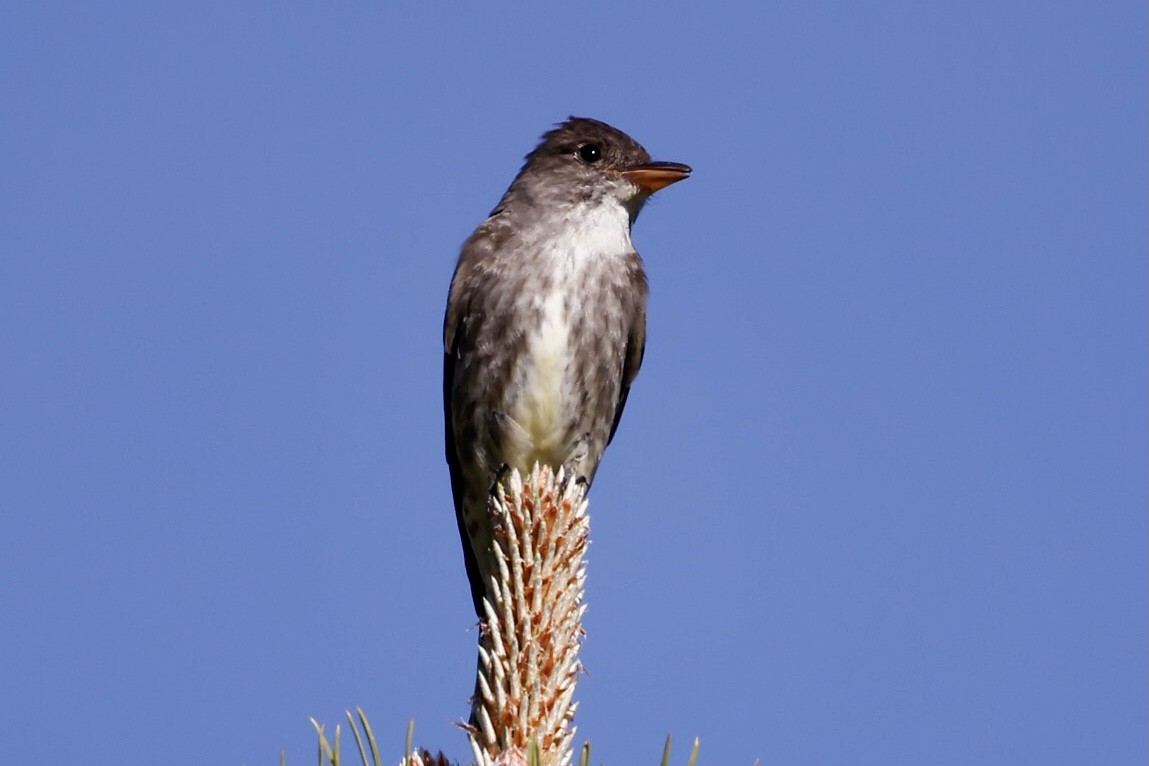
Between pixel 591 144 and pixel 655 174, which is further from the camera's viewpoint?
pixel 591 144

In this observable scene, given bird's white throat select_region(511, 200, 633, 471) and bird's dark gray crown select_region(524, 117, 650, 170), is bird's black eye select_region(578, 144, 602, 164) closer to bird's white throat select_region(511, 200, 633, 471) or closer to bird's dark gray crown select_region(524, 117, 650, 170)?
bird's dark gray crown select_region(524, 117, 650, 170)

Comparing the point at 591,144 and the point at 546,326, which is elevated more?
the point at 591,144

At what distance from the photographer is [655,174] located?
275 inches

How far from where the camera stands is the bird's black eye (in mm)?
7324

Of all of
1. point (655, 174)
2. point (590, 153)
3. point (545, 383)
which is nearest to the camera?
point (545, 383)

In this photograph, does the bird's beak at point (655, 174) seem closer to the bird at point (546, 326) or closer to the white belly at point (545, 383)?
the bird at point (546, 326)

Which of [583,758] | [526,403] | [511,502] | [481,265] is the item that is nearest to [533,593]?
[511,502]

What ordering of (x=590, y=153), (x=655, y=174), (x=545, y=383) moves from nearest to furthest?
1. (x=545, y=383)
2. (x=655, y=174)
3. (x=590, y=153)

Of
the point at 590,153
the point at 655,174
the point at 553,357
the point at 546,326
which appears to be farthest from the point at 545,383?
the point at 590,153

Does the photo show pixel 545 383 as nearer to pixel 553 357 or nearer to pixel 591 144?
pixel 553 357

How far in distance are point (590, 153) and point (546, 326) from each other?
1.31 metres

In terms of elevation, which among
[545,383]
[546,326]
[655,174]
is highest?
[655,174]

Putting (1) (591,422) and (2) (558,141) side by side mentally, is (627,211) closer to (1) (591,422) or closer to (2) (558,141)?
(2) (558,141)

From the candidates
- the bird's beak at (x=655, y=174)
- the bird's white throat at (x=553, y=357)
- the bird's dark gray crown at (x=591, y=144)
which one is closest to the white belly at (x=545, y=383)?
the bird's white throat at (x=553, y=357)
